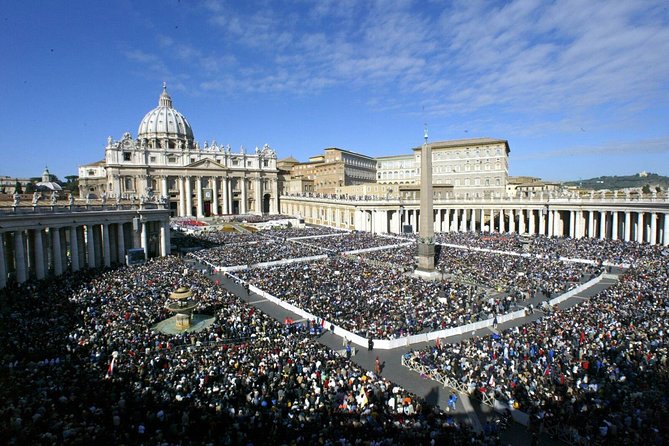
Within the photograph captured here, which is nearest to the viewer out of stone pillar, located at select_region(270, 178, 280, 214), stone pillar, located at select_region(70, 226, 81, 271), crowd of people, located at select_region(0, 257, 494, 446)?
crowd of people, located at select_region(0, 257, 494, 446)

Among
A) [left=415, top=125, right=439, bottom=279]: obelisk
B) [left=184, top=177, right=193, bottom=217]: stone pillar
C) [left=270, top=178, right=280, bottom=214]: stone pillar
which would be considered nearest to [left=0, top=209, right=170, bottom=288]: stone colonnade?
[left=415, top=125, right=439, bottom=279]: obelisk

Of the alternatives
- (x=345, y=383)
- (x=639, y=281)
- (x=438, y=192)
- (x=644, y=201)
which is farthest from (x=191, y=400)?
(x=438, y=192)

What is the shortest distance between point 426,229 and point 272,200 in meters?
66.1

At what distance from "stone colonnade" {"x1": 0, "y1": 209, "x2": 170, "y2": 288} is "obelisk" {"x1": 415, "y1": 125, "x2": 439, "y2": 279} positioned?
2533 cm

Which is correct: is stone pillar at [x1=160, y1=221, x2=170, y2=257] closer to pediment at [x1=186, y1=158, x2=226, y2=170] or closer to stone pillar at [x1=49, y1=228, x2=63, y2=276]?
stone pillar at [x1=49, y1=228, x2=63, y2=276]

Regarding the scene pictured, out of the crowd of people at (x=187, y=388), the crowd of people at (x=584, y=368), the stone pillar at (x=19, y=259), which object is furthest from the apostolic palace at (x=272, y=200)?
the crowd of people at (x=584, y=368)

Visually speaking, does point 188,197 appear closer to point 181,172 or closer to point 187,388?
point 181,172

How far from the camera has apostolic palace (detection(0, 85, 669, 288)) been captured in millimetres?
30594

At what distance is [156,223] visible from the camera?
42.0m

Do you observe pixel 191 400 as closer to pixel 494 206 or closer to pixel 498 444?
pixel 498 444

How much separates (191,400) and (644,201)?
49.0 meters

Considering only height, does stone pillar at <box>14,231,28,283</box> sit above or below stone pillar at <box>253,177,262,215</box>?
below

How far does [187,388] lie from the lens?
11891 millimetres

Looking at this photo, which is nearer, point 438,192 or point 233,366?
point 233,366
